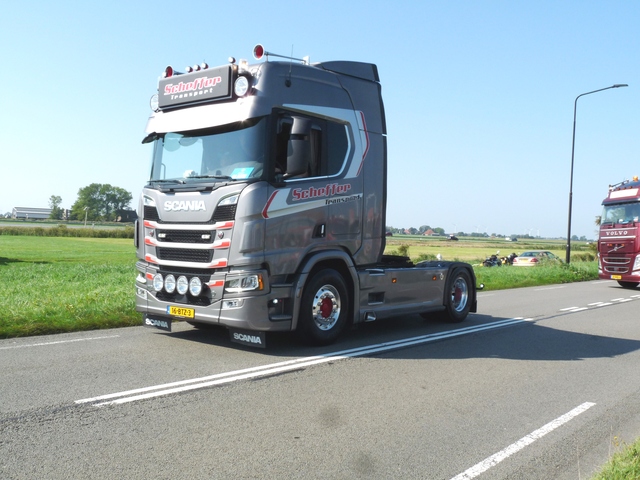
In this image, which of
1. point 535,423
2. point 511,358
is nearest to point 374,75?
point 511,358

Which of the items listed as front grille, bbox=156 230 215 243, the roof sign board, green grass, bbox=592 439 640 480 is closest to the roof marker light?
the roof sign board

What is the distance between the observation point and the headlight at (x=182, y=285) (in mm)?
7375

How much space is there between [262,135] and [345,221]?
172cm

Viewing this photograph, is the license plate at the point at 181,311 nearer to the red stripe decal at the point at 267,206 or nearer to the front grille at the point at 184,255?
the front grille at the point at 184,255

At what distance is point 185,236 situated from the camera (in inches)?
291

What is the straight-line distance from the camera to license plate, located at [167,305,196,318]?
7.32 metres

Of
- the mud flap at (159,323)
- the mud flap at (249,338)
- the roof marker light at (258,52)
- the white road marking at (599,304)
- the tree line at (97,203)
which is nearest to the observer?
the mud flap at (249,338)

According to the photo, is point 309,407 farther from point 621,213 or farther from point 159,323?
point 621,213

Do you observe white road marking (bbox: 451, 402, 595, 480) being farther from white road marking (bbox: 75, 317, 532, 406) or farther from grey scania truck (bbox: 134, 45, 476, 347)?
grey scania truck (bbox: 134, 45, 476, 347)

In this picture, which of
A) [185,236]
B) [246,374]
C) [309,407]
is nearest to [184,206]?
[185,236]

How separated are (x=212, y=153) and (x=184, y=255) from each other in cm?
129

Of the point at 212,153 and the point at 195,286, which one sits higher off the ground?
the point at 212,153

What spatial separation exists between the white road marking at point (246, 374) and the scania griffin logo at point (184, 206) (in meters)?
2.02

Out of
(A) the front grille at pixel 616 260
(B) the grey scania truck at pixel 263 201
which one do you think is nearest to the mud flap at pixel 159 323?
(B) the grey scania truck at pixel 263 201
